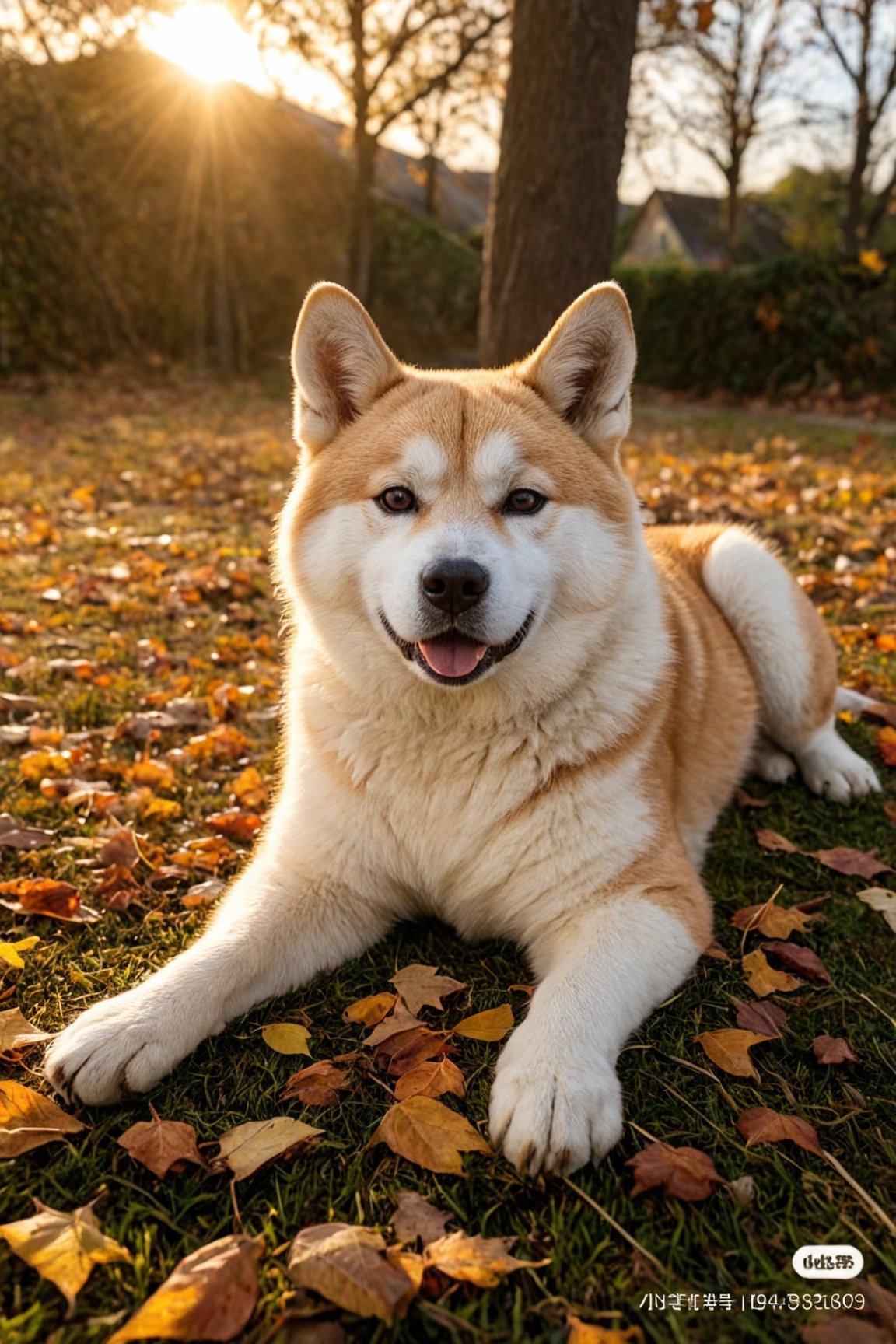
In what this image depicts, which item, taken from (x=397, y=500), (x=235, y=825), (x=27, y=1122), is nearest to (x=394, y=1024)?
(x=27, y=1122)

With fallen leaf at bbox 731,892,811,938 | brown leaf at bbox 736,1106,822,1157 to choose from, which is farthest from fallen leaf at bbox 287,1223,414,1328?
fallen leaf at bbox 731,892,811,938

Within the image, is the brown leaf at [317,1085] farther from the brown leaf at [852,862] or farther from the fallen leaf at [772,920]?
the brown leaf at [852,862]

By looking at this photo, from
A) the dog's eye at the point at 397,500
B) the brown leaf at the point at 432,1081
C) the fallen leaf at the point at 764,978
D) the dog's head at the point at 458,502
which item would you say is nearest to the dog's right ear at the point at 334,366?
the dog's head at the point at 458,502

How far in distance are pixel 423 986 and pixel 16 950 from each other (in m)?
1.05

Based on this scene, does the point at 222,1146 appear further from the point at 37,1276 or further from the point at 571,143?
the point at 571,143

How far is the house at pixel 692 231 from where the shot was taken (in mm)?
33156

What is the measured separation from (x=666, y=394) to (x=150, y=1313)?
16.6m

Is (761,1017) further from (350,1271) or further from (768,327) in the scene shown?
(768,327)

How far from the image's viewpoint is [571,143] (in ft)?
16.1

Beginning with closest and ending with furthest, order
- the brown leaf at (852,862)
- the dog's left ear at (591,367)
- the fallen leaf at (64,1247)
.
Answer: the fallen leaf at (64,1247), the dog's left ear at (591,367), the brown leaf at (852,862)

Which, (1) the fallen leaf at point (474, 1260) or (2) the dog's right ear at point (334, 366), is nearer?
(1) the fallen leaf at point (474, 1260)

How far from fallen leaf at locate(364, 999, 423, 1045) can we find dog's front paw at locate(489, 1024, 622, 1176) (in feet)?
1.07

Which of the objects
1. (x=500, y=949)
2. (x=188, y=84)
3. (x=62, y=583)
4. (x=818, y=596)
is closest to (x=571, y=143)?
(x=818, y=596)

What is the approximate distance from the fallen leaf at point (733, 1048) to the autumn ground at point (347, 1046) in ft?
0.07
